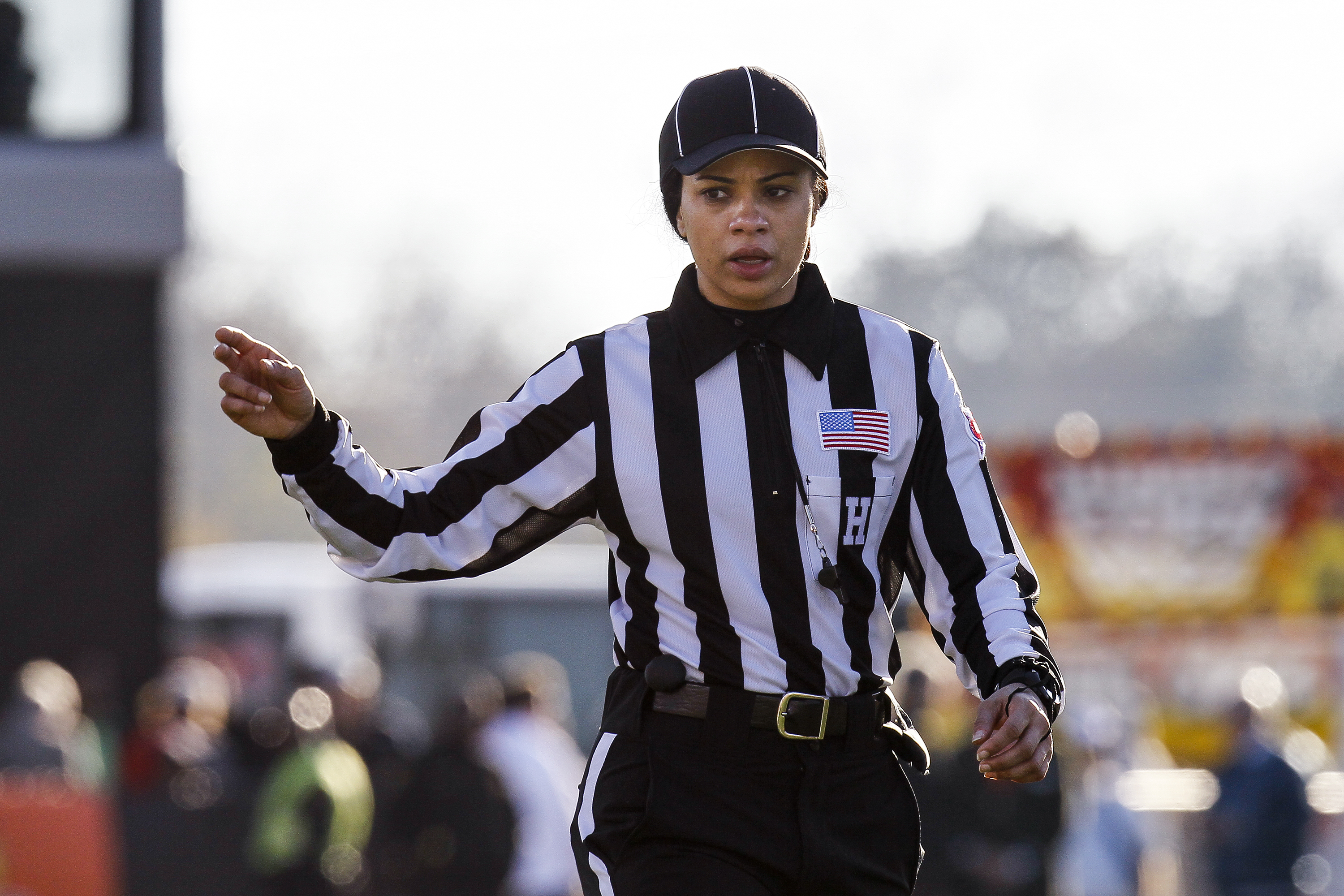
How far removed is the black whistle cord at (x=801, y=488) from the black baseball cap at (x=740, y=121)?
0.37 meters

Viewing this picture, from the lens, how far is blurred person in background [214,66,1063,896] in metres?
3.28

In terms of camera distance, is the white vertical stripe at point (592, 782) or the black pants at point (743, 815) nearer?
the black pants at point (743, 815)

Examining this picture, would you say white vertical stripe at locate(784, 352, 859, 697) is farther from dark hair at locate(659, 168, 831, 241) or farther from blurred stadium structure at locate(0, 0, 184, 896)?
blurred stadium structure at locate(0, 0, 184, 896)

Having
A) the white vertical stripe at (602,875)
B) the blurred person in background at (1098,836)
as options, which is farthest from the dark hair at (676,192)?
the blurred person in background at (1098,836)

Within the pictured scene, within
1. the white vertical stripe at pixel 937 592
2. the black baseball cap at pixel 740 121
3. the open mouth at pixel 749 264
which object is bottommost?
the white vertical stripe at pixel 937 592

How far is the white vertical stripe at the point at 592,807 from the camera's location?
3.39 metres

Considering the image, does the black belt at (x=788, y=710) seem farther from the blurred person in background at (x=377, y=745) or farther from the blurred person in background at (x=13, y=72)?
the blurred person in background at (x=377, y=745)

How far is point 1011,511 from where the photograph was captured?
17234 mm

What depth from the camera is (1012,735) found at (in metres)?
3.20

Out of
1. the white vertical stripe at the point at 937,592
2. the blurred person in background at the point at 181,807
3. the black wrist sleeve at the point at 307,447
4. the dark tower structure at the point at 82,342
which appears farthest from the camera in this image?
the blurred person in background at the point at 181,807

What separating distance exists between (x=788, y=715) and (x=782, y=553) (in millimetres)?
280

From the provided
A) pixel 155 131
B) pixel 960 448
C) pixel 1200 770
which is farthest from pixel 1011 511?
pixel 960 448

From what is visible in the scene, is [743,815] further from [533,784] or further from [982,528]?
[533,784]

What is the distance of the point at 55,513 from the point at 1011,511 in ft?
26.8
